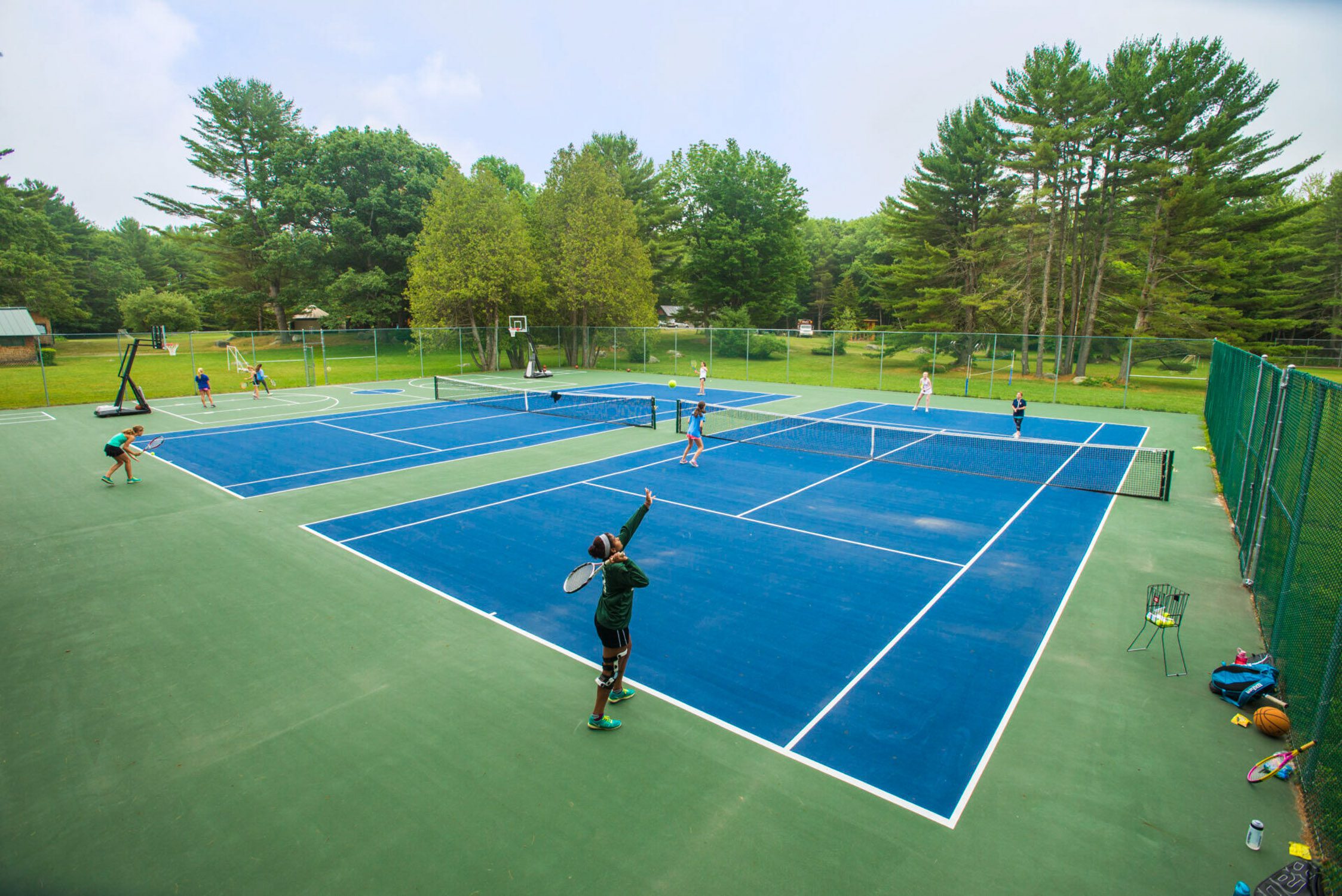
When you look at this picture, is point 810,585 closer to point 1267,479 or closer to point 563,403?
point 1267,479

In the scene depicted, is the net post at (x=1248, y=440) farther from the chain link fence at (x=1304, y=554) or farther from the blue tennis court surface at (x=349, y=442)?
the blue tennis court surface at (x=349, y=442)

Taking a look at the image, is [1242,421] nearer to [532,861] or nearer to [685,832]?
[685,832]

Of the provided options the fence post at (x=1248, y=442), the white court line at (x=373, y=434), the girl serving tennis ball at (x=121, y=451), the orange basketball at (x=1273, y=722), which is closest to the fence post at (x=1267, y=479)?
the fence post at (x=1248, y=442)

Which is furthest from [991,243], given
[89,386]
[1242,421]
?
[89,386]

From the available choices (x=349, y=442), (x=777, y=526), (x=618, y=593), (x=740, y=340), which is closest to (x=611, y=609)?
(x=618, y=593)

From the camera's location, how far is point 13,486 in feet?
47.2

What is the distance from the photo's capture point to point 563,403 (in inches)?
1097

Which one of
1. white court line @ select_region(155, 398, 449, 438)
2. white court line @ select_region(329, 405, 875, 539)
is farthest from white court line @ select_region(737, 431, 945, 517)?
white court line @ select_region(155, 398, 449, 438)

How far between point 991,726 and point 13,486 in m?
19.4

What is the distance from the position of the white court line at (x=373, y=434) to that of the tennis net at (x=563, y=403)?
232 inches

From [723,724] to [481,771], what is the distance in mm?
2184

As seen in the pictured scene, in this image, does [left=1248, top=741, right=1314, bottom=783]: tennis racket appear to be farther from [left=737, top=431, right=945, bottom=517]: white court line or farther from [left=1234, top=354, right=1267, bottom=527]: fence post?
[left=737, top=431, right=945, bottom=517]: white court line

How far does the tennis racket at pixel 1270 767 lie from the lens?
5285mm

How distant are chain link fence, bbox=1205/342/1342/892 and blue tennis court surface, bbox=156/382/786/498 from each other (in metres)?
15.9
